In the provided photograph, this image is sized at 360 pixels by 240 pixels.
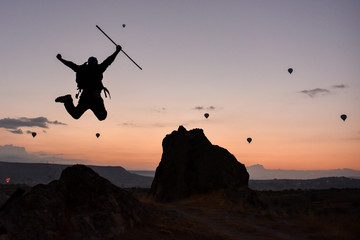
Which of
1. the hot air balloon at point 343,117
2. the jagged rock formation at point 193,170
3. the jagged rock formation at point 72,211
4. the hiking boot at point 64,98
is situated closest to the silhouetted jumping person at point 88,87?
the hiking boot at point 64,98

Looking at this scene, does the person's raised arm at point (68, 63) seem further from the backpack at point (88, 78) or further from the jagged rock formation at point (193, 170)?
the jagged rock formation at point (193, 170)

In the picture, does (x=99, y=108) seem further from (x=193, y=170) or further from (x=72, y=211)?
(x=193, y=170)

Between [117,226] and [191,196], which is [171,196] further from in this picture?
[117,226]

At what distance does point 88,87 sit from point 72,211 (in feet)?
11.5

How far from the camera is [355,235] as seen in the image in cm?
1108

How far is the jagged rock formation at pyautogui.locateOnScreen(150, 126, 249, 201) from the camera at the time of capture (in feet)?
73.7

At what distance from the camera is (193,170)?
77.7 feet

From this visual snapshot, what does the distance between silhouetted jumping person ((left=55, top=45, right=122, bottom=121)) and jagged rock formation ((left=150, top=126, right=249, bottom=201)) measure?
13.9 metres

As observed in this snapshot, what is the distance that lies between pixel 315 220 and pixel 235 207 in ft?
17.9

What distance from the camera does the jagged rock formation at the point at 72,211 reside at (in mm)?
6492

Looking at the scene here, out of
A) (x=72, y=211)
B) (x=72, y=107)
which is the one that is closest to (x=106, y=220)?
(x=72, y=211)

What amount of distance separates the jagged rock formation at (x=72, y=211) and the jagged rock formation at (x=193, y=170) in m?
13.3

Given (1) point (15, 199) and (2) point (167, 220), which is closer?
(1) point (15, 199)

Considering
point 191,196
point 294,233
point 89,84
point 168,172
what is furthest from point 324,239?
point 168,172
